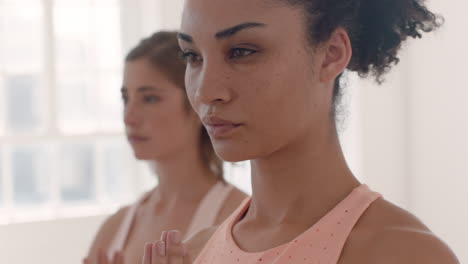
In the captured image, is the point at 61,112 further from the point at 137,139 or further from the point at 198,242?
the point at 198,242

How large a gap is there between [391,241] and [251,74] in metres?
0.31

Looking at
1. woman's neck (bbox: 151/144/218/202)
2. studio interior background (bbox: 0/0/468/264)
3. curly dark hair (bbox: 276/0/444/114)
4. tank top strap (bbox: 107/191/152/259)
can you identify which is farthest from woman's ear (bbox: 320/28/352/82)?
studio interior background (bbox: 0/0/468/264)

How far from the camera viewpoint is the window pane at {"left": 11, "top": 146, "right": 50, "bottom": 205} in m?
4.99

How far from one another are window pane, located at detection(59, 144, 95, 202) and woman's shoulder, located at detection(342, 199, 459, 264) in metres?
4.26

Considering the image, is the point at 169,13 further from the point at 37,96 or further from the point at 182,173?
the point at 182,173

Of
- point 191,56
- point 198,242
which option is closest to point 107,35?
point 198,242

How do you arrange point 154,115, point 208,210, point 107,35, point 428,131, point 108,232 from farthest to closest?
point 107,35
point 428,131
point 108,232
point 154,115
point 208,210

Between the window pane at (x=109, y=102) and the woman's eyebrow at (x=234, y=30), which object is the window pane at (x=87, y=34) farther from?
the woman's eyebrow at (x=234, y=30)

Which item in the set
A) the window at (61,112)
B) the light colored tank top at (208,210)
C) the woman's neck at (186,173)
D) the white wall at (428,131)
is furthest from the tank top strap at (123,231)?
the window at (61,112)

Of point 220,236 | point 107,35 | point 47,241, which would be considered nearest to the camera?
point 220,236

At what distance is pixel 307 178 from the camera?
109cm

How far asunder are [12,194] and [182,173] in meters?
3.16

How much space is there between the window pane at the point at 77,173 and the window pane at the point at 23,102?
12.1 inches

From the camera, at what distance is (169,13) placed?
4.87 metres
